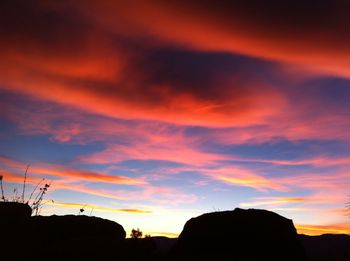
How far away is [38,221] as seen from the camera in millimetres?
13977

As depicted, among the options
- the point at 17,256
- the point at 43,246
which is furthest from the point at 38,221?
the point at 17,256

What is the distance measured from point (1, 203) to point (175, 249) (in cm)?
579

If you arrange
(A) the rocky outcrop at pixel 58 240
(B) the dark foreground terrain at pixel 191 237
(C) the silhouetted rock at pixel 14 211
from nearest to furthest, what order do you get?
1. (A) the rocky outcrop at pixel 58 240
2. (B) the dark foreground terrain at pixel 191 237
3. (C) the silhouetted rock at pixel 14 211

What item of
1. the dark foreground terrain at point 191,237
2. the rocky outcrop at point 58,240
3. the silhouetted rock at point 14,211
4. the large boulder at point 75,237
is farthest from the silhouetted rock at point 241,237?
the silhouetted rock at point 14,211

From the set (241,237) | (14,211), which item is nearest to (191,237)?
(241,237)

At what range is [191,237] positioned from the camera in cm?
1382

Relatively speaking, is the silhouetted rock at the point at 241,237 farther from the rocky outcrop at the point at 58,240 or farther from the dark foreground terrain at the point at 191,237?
the rocky outcrop at the point at 58,240

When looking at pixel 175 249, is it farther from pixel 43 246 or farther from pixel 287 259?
pixel 43 246

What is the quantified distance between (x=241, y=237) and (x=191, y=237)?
1.70 meters

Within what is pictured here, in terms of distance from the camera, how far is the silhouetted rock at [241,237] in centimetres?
1280

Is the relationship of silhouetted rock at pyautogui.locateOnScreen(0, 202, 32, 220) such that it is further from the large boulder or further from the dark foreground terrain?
the large boulder

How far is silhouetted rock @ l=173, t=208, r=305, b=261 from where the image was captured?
42.0ft

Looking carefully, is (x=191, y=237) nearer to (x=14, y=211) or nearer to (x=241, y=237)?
(x=241, y=237)

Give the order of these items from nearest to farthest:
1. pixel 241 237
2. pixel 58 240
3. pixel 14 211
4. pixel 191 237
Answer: pixel 58 240 < pixel 241 237 < pixel 14 211 < pixel 191 237
